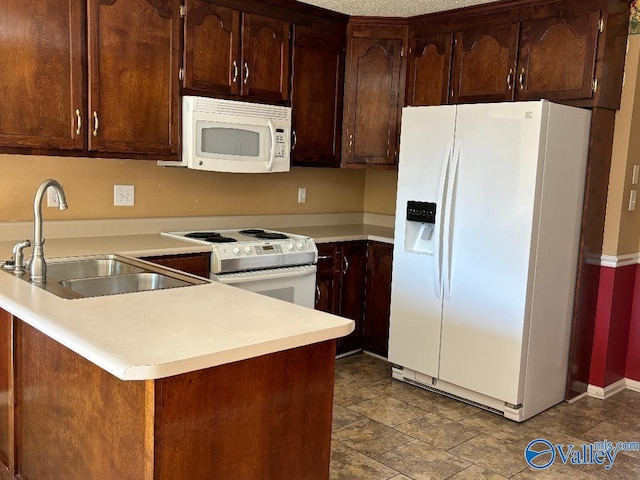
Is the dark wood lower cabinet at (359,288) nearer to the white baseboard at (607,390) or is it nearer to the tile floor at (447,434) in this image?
the tile floor at (447,434)

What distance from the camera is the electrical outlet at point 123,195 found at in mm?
3553

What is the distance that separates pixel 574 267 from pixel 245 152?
6.63 feet

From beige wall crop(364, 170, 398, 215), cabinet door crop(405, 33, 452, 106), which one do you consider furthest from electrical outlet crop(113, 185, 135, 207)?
beige wall crop(364, 170, 398, 215)

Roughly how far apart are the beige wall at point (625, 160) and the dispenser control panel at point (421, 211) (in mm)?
1083

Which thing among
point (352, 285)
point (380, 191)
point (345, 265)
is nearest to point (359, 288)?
point (352, 285)

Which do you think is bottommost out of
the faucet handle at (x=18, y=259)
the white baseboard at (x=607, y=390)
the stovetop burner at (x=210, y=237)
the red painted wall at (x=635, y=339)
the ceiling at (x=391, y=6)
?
the white baseboard at (x=607, y=390)

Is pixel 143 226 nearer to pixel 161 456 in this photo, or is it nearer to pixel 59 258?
pixel 59 258

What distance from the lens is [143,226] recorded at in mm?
3686

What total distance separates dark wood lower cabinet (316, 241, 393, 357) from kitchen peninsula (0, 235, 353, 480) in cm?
196

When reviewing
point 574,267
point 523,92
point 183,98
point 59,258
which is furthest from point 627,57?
point 59,258

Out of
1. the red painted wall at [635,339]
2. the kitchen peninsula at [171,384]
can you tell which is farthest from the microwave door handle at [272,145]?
the red painted wall at [635,339]

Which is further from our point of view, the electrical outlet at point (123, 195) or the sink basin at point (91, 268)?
the electrical outlet at point (123, 195)

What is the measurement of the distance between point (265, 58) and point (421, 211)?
1.33m

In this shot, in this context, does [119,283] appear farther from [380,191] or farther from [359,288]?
[380,191]
